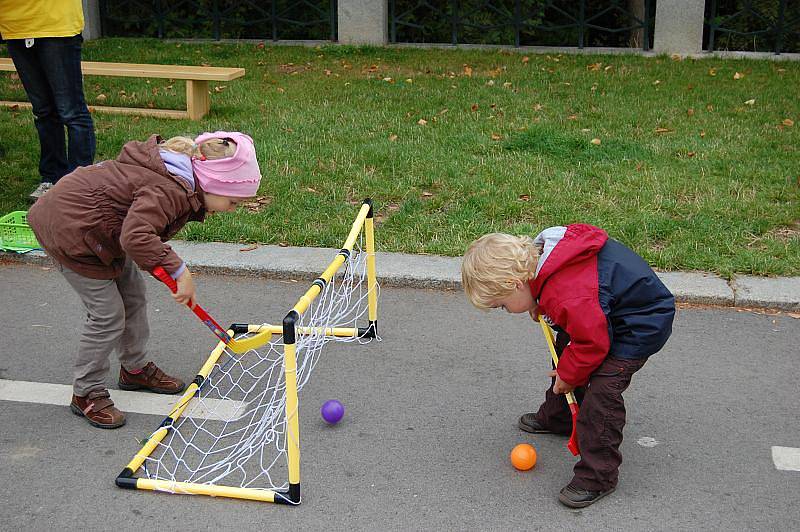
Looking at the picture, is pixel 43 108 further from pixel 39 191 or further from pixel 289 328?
pixel 289 328

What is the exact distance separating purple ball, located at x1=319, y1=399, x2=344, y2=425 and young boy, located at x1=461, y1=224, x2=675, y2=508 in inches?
38.2

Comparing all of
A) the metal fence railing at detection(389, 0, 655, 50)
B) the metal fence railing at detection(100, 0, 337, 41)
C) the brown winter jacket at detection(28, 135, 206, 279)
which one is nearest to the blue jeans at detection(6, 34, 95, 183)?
the brown winter jacket at detection(28, 135, 206, 279)

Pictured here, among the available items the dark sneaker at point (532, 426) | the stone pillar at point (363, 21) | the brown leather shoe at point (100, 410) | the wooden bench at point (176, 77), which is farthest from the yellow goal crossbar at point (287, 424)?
the stone pillar at point (363, 21)

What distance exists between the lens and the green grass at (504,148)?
18.9 feet

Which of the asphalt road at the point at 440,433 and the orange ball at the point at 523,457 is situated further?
the orange ball at the point at 523,457

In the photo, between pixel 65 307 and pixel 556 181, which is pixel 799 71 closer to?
pixel 556 181

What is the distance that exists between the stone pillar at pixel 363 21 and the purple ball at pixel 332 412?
31.8ft

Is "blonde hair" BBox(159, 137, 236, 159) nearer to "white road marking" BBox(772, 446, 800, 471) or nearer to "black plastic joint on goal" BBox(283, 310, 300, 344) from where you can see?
"black plastic joint on goal" BBox(283, 310, 300, 344)

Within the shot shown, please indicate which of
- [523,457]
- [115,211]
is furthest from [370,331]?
[115,211]

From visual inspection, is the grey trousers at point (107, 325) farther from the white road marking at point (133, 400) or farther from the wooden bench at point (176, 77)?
the wooden bench at point (176, 77)

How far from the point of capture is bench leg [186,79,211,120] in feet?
27.5

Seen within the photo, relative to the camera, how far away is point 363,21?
501 inches

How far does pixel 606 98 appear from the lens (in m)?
9.02

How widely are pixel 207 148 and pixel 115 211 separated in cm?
42
